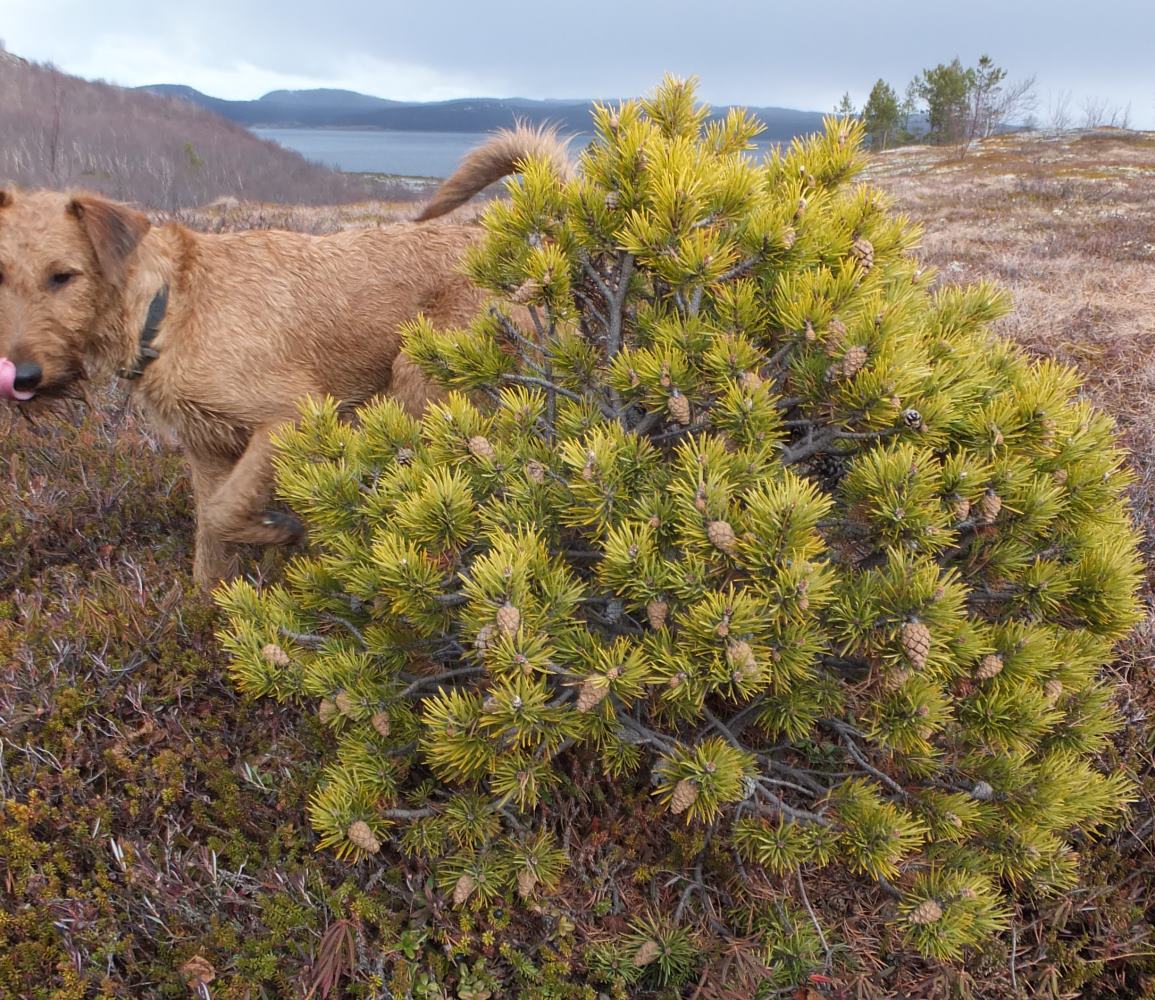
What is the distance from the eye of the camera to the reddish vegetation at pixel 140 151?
2267cm

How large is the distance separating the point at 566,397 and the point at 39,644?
2376 mm

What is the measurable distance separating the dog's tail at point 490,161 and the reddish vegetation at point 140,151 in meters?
17.2

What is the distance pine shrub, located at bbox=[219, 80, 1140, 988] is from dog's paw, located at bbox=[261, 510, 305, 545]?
1.00 m

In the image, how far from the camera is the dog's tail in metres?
3.49

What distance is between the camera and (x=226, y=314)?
336 centimetres

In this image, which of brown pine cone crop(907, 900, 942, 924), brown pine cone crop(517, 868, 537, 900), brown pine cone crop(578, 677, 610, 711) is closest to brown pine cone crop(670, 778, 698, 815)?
brown pine cone crop(578, 677, 610, 711)

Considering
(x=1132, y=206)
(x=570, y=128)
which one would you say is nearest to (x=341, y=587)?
(x=570, y=128)

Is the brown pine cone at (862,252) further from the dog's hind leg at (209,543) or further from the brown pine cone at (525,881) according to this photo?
the dog's hind leg at (209,543)

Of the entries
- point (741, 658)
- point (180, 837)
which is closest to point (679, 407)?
point (741, 658)

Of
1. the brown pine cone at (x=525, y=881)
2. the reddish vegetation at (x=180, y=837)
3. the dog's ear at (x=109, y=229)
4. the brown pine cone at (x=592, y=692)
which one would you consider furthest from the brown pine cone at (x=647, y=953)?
the dog's ear at (x=109, y=229)

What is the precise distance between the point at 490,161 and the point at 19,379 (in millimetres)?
2290

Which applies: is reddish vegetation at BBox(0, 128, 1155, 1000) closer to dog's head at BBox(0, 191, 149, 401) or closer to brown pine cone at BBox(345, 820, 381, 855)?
brown pine cone at BBox(345, 820, 381, 855)

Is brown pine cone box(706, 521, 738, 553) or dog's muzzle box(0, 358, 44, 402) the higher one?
dog's muzzle box(0, 358, 44, 402)

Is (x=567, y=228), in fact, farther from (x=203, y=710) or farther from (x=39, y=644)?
(x=39, y=644)
